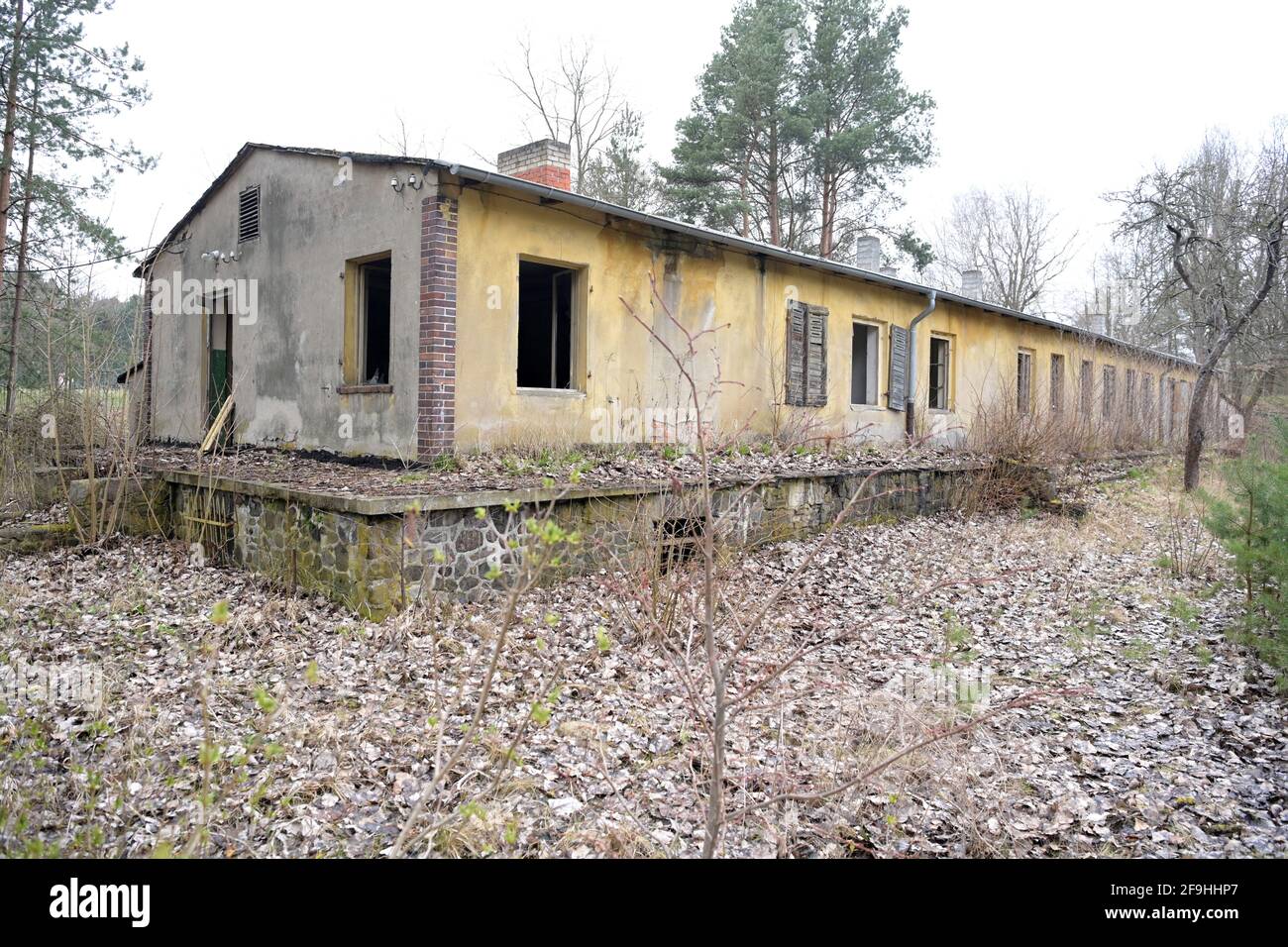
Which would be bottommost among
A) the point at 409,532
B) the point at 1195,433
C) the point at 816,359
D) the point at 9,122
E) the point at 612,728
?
the point at 612,728

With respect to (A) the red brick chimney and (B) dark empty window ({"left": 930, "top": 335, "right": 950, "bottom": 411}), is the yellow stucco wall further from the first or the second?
(A) the red brick chimney

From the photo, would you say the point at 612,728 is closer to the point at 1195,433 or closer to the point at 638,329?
the point at 638,329

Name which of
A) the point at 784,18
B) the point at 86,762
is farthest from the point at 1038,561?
the point at 784,18

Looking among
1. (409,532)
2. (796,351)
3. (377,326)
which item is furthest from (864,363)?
(409,532)

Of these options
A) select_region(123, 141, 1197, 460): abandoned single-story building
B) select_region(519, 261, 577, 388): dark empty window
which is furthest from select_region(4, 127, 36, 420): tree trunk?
select_region(519, 261, 577, 388): dark empty window

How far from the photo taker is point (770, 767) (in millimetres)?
4324

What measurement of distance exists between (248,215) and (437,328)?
492 cm

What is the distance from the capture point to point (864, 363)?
16.6m

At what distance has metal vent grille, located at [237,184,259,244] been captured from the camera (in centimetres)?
1099

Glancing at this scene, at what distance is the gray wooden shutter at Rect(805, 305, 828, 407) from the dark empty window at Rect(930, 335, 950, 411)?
158 inches

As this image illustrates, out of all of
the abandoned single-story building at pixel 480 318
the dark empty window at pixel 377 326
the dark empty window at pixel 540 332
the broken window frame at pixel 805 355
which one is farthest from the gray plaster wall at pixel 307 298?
the broken window frame at pixel 805 355

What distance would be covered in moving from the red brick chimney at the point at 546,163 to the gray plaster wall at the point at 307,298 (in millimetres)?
2441
